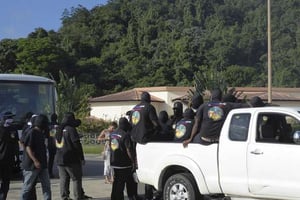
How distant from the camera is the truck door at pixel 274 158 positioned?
28.3 feet

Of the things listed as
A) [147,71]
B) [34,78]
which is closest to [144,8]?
[147,71]

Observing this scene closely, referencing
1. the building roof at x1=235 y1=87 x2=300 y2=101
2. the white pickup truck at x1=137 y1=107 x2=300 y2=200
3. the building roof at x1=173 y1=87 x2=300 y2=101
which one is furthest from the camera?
the building roof at x1=235 y1=87 x2=300 y2=101

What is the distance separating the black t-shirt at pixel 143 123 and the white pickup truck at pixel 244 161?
0.68m

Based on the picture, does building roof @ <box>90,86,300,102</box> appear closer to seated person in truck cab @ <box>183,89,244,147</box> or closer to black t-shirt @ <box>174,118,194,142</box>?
black t-shirt @ <box>174,118,194,142</box>

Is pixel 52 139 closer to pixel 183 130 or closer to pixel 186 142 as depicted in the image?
pixel 183 130

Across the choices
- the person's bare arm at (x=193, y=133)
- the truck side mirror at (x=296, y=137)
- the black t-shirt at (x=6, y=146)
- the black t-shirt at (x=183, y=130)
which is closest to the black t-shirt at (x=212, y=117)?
the person's bare arm at (x=193, y=133)

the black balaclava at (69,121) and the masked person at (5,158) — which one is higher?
the black balaclava at (69,121)

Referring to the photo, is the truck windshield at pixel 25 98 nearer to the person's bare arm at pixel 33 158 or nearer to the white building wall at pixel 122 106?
the person's bare arm at pixel 33 158

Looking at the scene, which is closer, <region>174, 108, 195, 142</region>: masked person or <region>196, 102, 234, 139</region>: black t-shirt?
<region>196, 102, 234, 139</region>: black t-shirt

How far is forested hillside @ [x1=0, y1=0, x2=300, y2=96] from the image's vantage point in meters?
82.1

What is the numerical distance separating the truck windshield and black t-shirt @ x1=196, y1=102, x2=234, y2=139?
8355 mm

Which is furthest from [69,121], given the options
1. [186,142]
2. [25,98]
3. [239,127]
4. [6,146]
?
[25,98]

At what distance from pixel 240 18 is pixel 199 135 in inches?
4605

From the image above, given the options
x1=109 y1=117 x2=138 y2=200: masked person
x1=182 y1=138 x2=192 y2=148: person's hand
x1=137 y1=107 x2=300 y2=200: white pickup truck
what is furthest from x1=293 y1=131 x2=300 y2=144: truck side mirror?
x1=109 y1=117 x2=138 y2=200: masked person
